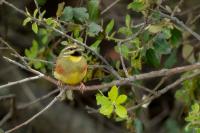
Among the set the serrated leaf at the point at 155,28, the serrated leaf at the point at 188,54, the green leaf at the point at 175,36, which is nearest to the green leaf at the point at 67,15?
the serrated leaf at the point at 155,28

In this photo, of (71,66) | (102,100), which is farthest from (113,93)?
(71,66)

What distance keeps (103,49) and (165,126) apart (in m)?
0.89

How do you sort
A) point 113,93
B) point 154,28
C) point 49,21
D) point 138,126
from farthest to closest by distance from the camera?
point 138,126 < point 154,28 < point 49,21 < point 113,93

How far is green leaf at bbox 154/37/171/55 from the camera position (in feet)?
11.2

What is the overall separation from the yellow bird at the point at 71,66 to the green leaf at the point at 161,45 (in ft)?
1.38

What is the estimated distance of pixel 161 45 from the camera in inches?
135

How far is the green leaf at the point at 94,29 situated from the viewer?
3.32 metres

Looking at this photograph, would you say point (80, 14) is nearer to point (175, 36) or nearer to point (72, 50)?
point (72, 50)

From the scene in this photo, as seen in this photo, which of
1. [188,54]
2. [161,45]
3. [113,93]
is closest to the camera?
[113,93]

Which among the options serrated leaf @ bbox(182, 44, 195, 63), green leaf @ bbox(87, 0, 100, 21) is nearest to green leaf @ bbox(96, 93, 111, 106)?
green leaf @ bbox(87, 0, 100, 21)

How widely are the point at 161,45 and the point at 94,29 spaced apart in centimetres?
39

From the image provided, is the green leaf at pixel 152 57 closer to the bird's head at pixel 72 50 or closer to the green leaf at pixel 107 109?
the bird's head at pixel 72 50

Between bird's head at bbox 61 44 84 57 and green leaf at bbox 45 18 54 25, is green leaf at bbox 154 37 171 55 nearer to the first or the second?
bird's head at bbox 61 44 84 57

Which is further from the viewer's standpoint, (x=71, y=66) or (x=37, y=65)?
A: (x=37, y=65)
